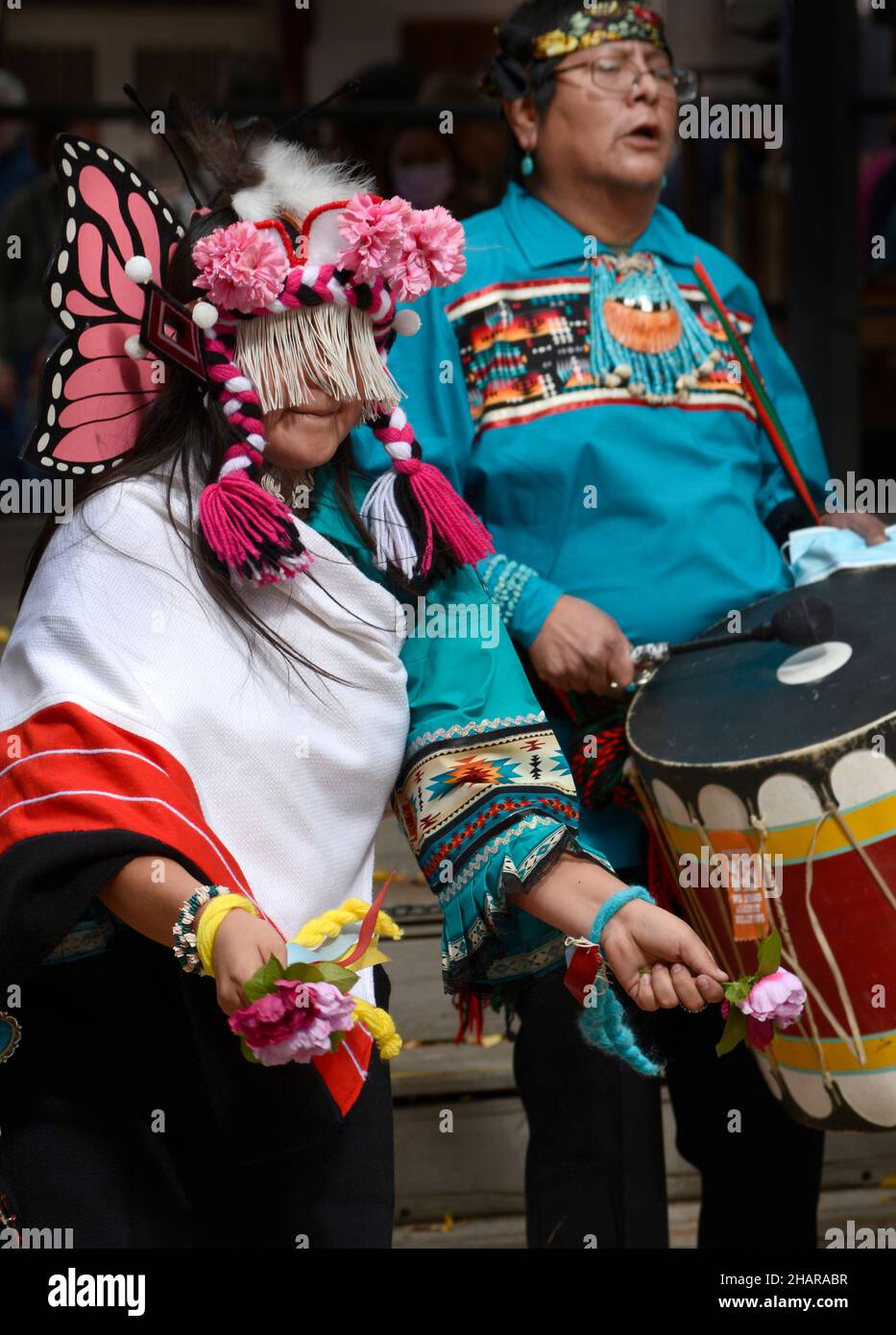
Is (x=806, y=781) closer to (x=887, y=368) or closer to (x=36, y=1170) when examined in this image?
(x=36, y=1170)

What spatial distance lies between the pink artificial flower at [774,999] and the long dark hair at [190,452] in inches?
20.3

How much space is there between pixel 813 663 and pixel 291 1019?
938 millimetres

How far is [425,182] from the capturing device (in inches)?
219

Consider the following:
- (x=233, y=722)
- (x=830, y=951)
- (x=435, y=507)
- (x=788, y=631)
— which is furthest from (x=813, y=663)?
(x=233, y=722)

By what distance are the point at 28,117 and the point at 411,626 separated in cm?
258

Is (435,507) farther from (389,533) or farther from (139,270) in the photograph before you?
(139,270)

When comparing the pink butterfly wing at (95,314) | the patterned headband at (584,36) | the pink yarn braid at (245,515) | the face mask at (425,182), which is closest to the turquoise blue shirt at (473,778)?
the pink yarn braid at (245,515)

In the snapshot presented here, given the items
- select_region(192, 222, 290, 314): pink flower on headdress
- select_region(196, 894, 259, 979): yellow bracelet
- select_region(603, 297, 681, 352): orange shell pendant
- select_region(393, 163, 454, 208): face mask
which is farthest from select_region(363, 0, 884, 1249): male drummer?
select_region(393, 163, 454, 208): face mask

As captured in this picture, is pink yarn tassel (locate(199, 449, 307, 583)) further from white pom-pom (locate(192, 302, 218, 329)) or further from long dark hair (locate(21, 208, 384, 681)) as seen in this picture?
white pom-pom (locate(192, 302, 218, 329))

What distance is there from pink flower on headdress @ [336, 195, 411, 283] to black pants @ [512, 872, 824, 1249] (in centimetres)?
95

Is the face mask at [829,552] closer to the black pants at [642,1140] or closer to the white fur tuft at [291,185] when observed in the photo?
the black pants at [642,1140]

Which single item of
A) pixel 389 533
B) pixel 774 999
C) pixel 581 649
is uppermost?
pixel 389 533

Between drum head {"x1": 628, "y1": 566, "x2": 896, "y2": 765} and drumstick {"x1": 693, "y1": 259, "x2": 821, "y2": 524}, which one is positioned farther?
drumstick {"x1": 693, "y1": 259, "x2": 821, "y2": 524}

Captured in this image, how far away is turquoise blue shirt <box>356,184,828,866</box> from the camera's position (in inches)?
90.0
